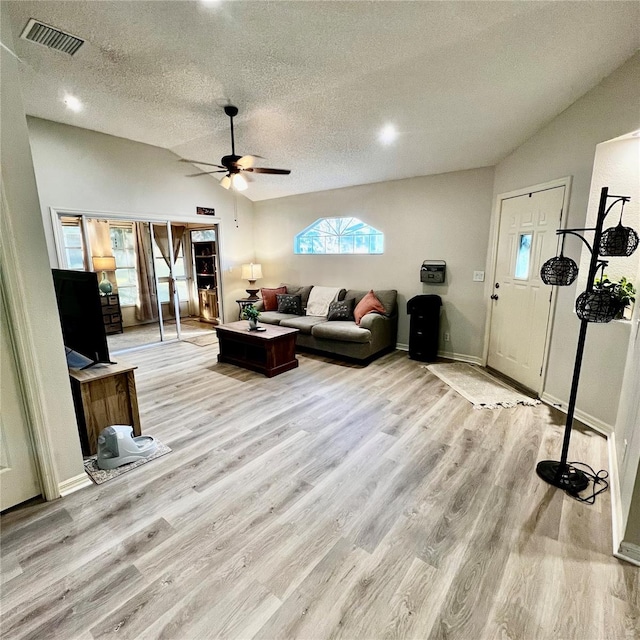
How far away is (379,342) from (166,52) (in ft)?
12.7

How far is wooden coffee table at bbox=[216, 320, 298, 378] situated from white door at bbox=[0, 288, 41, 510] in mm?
2387

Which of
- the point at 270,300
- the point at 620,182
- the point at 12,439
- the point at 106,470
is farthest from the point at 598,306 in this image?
the point at 270,300

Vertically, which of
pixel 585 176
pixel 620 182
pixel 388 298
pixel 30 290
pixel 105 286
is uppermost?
pixel 585 176

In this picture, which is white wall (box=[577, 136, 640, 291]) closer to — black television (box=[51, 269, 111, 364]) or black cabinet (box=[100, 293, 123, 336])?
black television (box=[51, 269, 111, 364])

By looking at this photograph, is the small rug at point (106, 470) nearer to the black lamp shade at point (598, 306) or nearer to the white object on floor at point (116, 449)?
the white object on floor at point (116, 449)

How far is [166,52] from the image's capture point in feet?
8.78

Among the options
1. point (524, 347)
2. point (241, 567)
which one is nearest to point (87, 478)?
point (241, 567)

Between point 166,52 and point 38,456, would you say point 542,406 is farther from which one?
point 166,52

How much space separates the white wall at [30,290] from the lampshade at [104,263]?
445cm

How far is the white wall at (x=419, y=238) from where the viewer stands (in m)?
4.42

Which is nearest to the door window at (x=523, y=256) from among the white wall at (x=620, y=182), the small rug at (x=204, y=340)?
the white wall at (x=620, y=182)

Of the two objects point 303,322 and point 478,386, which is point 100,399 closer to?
point 303,322

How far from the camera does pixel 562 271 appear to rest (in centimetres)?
212

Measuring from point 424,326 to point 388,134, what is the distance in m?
2.45
